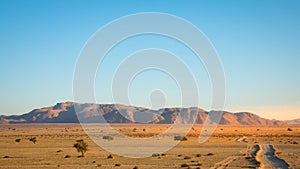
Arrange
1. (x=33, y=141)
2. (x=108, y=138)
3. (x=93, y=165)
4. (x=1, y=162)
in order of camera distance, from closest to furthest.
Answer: (x=93, y=165) < (x=1, y=162) < (x=33, y=141) < (x=108, y=138)

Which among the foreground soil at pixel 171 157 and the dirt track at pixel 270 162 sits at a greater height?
the foreground soil at pixel 171 157

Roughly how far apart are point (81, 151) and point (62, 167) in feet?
35.0

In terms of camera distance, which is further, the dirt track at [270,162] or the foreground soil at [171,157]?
the foreground soil at [171,157]

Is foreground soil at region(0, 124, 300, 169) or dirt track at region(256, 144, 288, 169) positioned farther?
foreground soil at region(0, 124, 300, 169)

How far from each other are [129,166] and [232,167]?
7.68 meters

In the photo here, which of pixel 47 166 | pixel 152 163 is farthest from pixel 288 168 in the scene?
pixel 47 166

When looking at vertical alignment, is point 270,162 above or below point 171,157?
below

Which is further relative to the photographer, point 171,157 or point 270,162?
point 171,157

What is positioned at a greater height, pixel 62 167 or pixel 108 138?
pixel 108 138

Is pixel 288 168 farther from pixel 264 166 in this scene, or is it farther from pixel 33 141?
pixel 33 141

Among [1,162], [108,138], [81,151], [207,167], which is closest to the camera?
[207,167]

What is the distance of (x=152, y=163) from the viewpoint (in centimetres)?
3400

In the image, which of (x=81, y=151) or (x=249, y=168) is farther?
(x=81, y=151)

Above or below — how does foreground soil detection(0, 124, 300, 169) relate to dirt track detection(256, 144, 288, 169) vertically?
above
